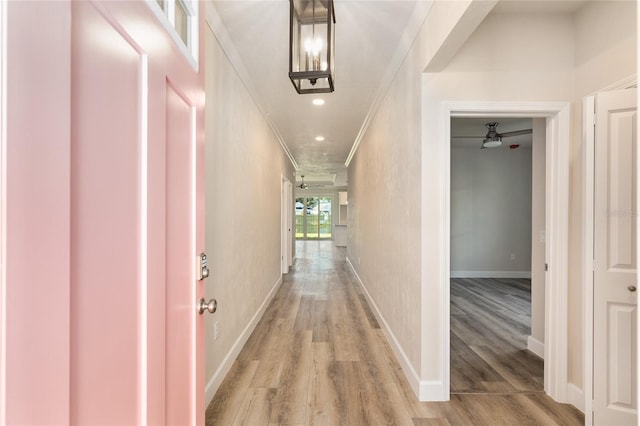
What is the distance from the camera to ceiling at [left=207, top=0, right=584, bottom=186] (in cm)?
201

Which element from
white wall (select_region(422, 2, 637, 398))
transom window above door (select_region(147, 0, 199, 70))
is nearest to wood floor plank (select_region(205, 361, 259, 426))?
white wall (select_region(422, 2, 637, 398))

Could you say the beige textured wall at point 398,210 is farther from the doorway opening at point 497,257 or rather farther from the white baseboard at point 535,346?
the white baseboard at point 535,346

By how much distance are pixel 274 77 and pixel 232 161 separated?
103 centimetres

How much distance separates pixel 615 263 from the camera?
175cm

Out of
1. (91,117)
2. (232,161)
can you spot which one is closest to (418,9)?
(232,161)

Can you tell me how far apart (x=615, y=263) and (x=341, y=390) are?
1.91 m

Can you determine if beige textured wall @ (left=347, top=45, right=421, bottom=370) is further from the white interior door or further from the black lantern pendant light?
the white interior door

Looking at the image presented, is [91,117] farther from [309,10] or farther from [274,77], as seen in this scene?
[274,77]

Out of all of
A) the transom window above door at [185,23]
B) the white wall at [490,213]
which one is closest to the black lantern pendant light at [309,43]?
the transom window above door at [185,23]

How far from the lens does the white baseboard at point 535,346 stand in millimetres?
2773

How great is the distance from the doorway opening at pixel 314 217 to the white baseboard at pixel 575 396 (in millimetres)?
12575

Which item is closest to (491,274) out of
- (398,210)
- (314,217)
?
(398,210)

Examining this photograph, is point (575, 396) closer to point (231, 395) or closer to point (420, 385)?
point (420, 385)

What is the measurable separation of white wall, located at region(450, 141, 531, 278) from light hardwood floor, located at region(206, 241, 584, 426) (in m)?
3.21
